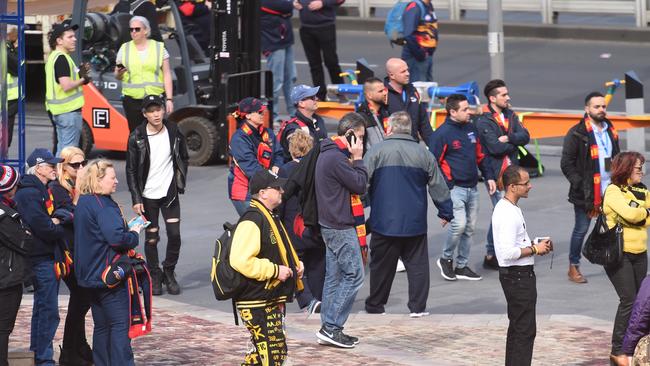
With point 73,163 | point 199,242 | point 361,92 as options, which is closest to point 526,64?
point 361,92

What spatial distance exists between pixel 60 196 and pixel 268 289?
6.43 ft

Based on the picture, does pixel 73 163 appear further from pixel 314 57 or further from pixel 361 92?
pixel 314 57

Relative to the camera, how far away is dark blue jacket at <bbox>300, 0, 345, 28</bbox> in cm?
2119

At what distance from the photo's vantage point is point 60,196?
10555 mm

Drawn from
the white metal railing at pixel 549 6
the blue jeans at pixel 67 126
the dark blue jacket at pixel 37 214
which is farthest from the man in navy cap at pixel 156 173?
the white metal railing at pixel 549 6

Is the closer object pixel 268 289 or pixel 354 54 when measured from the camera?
pixel 268 289

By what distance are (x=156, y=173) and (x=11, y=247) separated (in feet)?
11.4

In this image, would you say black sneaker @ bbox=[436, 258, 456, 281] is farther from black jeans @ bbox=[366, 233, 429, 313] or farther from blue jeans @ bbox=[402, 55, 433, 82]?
blue jeans @ bbox=[402, 55, 433, 82]

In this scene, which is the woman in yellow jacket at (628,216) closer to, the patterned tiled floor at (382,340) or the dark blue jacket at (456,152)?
the patterned tiled floor at (382,340)

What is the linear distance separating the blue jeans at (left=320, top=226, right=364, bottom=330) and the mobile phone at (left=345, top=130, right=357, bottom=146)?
0.68m

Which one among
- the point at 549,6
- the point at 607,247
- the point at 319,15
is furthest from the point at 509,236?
the point at 549,6

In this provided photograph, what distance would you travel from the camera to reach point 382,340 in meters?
11.6

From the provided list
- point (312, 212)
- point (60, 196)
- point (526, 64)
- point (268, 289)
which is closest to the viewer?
point (268, 289)

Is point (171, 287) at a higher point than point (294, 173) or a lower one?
lower
